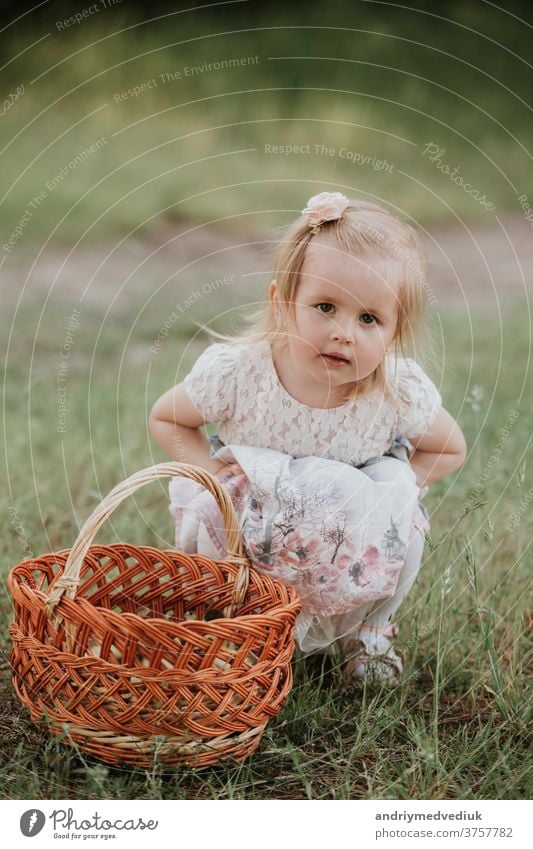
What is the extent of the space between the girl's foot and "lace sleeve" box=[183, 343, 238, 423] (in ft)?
1.05

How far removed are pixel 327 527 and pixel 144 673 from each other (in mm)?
282

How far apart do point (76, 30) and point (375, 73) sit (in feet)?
2.34

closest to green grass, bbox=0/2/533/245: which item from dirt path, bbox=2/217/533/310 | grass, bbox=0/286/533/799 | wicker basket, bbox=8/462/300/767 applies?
dirt path, bbox=2/217/533/310

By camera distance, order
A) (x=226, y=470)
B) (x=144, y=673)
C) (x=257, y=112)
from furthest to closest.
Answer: (x=257, y=112), (x=226, y=470), (x=144, y=673)

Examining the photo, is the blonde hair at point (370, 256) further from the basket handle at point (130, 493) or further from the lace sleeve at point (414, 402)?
the basket handle at point (130, 493)

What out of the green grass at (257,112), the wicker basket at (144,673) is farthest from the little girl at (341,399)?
the green grass at (257,112)

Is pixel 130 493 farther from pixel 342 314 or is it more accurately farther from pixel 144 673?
pixel 342 314

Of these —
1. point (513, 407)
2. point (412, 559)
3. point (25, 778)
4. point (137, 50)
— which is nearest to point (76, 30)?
point (137, 50)

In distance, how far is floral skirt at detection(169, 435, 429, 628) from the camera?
113cm

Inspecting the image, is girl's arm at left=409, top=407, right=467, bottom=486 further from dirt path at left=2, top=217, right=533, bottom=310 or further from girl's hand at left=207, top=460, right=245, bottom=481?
dirt path at left=2, top=217, right=533, bottom=310

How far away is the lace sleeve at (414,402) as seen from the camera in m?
1.22

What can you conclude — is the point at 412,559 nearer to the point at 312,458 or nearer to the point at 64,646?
the point at 312,458

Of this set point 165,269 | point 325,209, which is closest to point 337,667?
point 325,209

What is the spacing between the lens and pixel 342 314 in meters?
1.14
